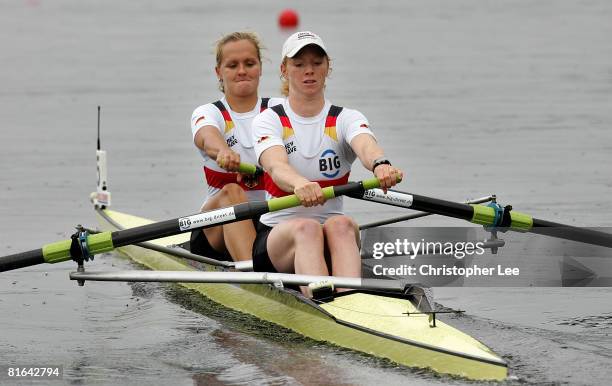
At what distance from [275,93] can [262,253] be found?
12754mm

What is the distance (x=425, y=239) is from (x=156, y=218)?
490cm

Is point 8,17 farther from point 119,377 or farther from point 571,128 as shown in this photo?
point 119,377

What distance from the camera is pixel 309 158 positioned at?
895cm

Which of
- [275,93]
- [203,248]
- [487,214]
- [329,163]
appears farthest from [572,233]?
[275,93]

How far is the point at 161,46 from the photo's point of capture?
106 ft

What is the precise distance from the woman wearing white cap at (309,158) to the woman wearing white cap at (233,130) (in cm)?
110

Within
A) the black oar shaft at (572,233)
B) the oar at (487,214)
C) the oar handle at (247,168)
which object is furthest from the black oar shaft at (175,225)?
the black oar shaft at (572,233)

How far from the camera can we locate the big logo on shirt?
8969 mm

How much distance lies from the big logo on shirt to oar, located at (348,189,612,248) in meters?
0.29

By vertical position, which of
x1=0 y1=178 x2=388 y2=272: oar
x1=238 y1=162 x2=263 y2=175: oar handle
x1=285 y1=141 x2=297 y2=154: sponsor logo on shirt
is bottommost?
x1=0 y1=178 x2=388 y2=272: oar

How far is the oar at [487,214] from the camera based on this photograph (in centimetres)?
904

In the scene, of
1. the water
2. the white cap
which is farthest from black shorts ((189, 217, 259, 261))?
Answer: the white cap

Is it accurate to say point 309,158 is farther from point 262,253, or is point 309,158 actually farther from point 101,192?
point 101,192

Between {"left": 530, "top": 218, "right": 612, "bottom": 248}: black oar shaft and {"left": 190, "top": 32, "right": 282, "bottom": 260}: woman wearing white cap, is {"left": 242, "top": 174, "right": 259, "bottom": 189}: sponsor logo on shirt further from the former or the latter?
{"left": 530, "top": 218, "right": 612, "bottom": 248}: black oar shaft
